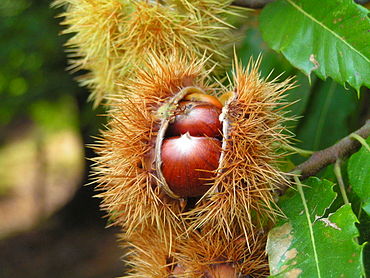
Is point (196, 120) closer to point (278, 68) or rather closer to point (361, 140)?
point (361, 140)

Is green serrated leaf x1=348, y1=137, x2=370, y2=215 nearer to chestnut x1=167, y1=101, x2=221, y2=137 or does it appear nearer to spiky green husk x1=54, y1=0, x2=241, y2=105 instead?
chestnut x1=167, y1=101, x2=221, y2=137

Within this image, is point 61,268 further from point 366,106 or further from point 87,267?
point 366,106

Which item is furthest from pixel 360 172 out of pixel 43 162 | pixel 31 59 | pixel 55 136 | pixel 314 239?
pixel 55 136

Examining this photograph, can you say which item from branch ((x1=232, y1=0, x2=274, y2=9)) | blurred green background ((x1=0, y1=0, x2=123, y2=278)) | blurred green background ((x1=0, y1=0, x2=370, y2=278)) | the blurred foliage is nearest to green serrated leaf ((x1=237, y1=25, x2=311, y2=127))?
blurred green background ((x1=0, y1=0, x2=370, y2=278))

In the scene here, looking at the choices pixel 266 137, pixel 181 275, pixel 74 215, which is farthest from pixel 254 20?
pixel 74 215

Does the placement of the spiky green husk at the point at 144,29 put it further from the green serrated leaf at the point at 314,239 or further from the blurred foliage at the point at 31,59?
the blurred foliage at the point at 31,59

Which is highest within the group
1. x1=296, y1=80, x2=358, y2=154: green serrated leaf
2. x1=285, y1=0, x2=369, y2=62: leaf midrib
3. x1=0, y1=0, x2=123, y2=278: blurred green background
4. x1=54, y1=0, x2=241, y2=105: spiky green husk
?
x1=285, y1=0, x2=369, y2=62: leaf midrib

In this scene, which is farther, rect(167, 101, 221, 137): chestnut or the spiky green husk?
the spiky green husk
